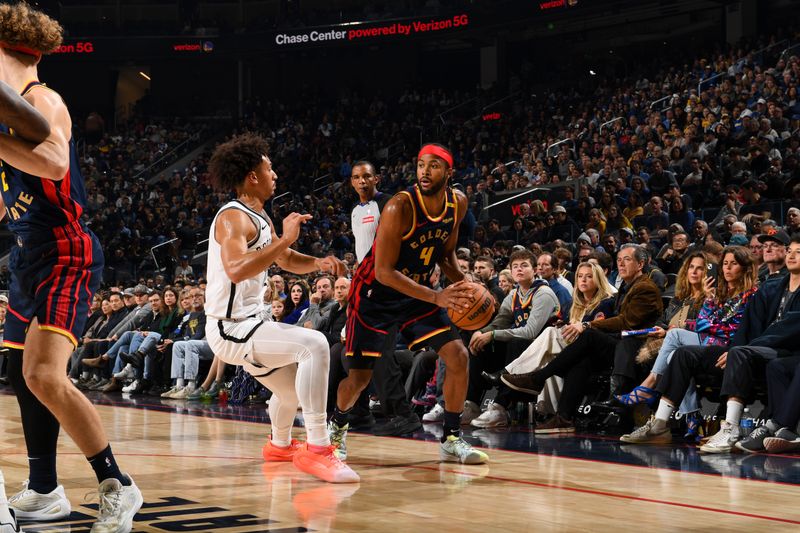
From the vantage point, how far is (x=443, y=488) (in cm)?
437

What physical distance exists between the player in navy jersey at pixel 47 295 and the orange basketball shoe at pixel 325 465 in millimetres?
1247

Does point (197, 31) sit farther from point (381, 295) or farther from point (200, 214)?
point (381, 295)

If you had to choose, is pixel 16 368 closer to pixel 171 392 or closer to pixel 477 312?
pixel 477 312

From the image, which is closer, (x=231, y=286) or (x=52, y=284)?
(x=52, y=284)

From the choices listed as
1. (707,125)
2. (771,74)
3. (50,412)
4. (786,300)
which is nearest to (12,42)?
(50,412)

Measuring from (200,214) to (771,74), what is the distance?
12.9 m

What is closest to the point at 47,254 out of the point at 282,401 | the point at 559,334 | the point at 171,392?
the point at 282,401

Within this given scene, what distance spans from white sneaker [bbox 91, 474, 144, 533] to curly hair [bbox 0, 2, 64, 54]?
162cm

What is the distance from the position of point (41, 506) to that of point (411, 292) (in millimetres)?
2195

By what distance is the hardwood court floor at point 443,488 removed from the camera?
355cm

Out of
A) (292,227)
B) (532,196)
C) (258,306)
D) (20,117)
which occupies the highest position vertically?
(532,196)

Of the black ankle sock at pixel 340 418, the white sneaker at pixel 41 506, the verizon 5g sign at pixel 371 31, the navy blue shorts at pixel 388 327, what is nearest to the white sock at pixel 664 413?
the navy blue shorts at pixel 388 327

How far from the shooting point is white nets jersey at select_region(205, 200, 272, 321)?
4.75 meters

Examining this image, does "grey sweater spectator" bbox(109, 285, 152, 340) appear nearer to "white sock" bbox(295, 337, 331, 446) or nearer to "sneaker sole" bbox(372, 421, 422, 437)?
"sneaker sole" bbox(372, 421, 422, 437)
